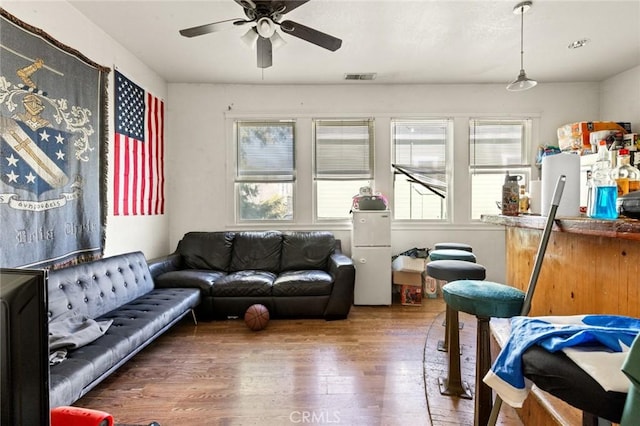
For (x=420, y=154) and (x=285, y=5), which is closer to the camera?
(x=285, y=5)

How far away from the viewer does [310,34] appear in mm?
2357

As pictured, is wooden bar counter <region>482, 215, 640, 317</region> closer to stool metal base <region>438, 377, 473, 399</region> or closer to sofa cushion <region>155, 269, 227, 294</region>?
stool metal base <region>438, 377, 473, 399</region>

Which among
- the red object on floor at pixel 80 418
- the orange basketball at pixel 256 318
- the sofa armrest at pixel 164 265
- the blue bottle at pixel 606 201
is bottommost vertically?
the orange basketball at pixel 256 318

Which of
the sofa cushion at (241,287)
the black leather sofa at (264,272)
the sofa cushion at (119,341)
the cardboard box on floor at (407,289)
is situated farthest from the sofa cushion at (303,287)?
the cardboard box on floor at (407,289)

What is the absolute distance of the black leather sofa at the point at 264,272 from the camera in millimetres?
3346

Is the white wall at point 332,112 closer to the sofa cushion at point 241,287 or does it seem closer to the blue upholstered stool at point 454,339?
the sofa cushion at point 241,287

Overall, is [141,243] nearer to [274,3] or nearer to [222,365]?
[222,365]

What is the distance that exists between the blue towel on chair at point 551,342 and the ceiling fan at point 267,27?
2.12 m

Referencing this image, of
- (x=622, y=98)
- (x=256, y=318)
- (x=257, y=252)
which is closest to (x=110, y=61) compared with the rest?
(x=257, y=252)

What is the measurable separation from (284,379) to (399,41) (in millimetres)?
3230

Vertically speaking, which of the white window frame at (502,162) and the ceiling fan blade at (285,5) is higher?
the ceiling fan blade at (285,5)

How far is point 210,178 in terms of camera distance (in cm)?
436

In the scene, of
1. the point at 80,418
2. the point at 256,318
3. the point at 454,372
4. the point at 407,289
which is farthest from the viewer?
the point at 407,289

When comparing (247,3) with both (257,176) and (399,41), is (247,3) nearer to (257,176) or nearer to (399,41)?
(399,41)
